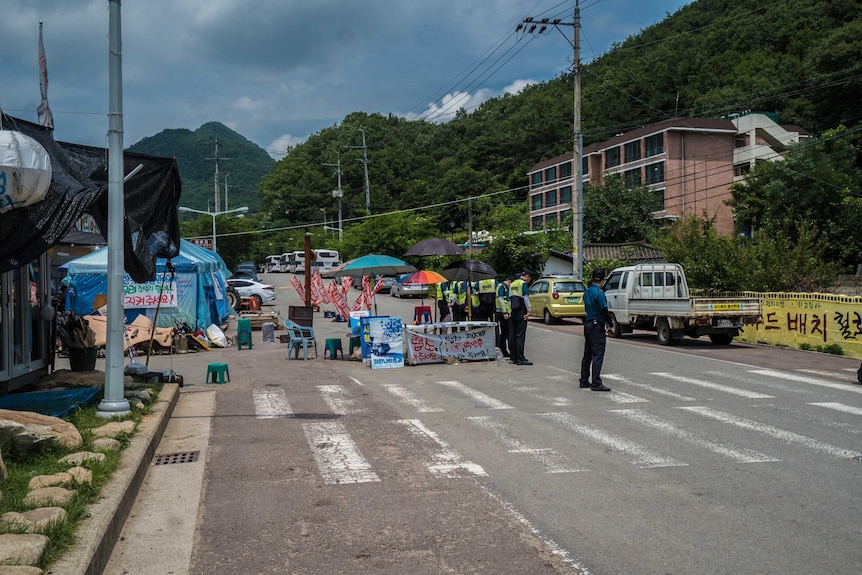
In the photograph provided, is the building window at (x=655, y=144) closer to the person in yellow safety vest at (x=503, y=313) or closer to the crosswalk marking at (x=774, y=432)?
the person in yellow safety vest at (x=503, y=313)

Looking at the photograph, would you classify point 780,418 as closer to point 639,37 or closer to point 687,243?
point 687,243

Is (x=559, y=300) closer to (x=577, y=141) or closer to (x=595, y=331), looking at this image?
(x=577, y=141)

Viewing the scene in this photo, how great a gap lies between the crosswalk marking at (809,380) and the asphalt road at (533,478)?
127 millimetres

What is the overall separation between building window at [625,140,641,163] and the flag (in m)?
60.1

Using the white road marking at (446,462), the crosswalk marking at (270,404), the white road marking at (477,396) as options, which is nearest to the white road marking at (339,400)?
the crosswalk marking at (270,404)

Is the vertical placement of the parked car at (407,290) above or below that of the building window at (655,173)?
below

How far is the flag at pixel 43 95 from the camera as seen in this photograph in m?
9.42

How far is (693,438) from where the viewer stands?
8.73 meters

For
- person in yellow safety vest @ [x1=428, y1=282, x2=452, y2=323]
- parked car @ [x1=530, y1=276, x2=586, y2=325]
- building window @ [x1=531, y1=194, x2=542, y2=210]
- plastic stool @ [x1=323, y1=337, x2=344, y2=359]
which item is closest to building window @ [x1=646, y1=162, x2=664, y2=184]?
building window @ [x1=531, y1=194, x2=542, y2=210]

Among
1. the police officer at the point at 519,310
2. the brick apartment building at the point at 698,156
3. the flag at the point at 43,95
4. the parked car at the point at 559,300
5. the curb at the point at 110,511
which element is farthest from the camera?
the brick apartment building at the point at 698,156

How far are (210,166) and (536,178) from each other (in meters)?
68.7

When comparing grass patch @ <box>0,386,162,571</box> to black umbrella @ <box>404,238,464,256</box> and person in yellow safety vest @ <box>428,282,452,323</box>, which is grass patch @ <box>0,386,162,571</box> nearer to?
black umbrella @ <box>404,238,464,256</box>

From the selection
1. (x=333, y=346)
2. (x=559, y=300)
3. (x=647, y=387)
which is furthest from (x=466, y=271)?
(x=559, y=300)

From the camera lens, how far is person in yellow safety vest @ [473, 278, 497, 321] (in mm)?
19250
